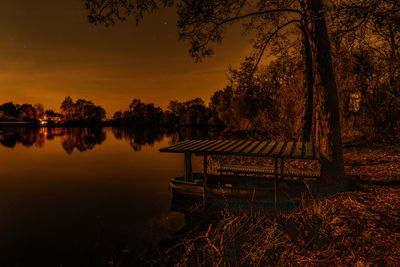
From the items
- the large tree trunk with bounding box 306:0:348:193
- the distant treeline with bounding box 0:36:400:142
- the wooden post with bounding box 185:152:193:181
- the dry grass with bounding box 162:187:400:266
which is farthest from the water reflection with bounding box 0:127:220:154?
the dry grass with bounding box 162:187:400:266

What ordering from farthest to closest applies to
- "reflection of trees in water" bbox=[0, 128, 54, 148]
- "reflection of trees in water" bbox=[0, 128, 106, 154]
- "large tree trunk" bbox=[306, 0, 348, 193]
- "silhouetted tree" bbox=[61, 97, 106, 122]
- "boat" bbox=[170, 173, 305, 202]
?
"silhouetted tree" bbox=[61, 97, 106, 122] < "reflection of trees in water" bbox=[0, 128, 54, 148] < "reflection of trees in water" bbox=[0, 128, 106, 154] < "boat" bbox=[170, 173, 305, 202] < "large tree trunk" bbox=[306, 0, 348, 193]

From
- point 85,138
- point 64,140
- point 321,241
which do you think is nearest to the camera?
point 321,241

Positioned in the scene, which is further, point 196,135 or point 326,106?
point 196,135

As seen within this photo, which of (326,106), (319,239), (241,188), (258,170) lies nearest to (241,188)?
(241,188)

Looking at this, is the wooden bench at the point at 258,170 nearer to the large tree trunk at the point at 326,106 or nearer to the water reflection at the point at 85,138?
the large tree trunk at the point at 326,106

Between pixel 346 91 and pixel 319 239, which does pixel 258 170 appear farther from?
pixel 346 91

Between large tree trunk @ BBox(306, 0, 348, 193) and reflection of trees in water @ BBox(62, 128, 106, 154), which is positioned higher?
large tree trunk @ BBox(306, 0, 348, 193)

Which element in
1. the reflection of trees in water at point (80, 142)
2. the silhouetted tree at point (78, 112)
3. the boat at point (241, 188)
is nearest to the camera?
the boat at point (241, 188)

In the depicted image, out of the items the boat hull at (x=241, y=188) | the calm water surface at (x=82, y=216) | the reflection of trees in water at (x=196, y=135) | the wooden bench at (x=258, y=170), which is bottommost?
the calm water surface at (x=82, y=216)

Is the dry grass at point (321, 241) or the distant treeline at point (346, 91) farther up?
the distant treeline at point (346, 91)

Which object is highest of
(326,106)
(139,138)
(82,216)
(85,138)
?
(326,106)

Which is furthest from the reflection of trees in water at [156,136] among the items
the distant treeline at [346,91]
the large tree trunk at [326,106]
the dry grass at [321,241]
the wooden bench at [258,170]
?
the dry grass at [321,241]

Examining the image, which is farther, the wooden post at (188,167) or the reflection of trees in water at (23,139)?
the reflection of trees in water at (23,139)

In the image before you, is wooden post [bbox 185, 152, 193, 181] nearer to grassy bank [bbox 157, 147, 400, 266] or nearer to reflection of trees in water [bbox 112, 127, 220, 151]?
grassy bank [bbox 157, 147, 400, 266]
